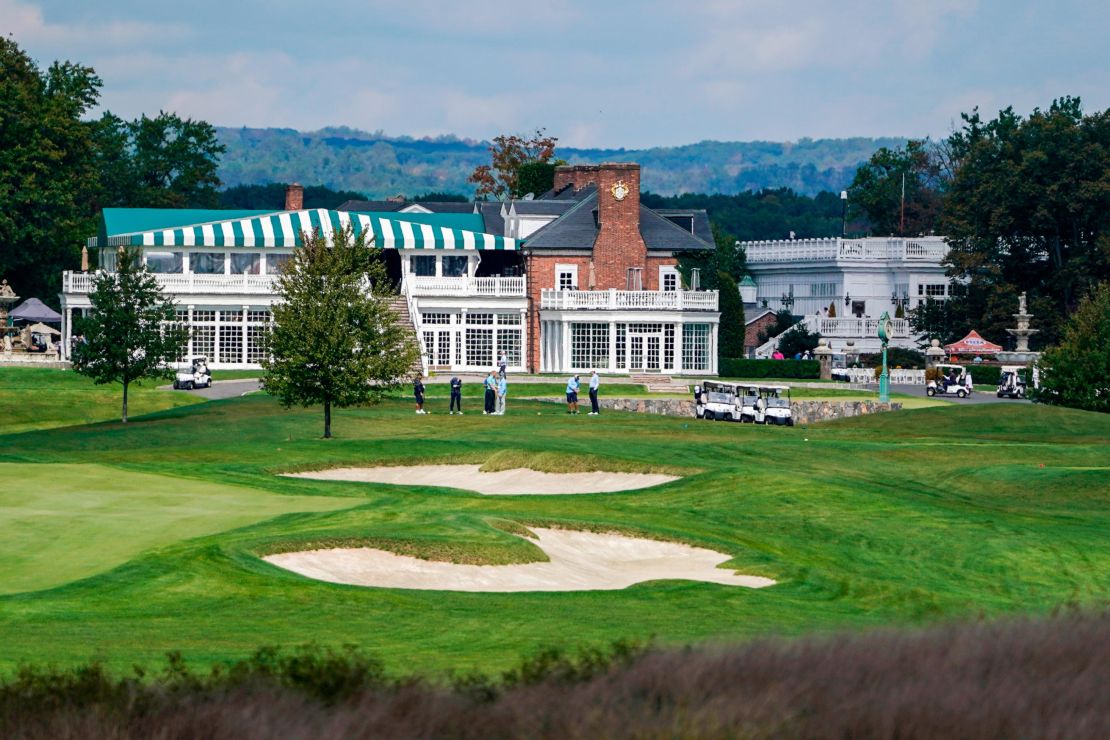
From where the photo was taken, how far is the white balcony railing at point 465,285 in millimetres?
83750

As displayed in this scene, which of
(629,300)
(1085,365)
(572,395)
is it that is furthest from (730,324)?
(572,395)

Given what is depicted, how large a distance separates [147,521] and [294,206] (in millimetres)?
77886

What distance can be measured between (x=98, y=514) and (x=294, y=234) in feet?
201

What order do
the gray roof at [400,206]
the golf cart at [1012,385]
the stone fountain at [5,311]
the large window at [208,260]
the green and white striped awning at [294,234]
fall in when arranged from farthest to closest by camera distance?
the gray roof at [400,206] < the large window at [208,260] < the green and white striped awning at [294,234] < the stone fountain at [5,311] < the golf cart at [1012,385]

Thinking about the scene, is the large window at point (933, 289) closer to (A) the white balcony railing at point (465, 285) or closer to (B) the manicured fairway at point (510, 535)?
(A) the white balcony railing at point (465, 285)

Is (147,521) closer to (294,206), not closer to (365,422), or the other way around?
(365,422)

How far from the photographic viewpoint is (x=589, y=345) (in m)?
84.4

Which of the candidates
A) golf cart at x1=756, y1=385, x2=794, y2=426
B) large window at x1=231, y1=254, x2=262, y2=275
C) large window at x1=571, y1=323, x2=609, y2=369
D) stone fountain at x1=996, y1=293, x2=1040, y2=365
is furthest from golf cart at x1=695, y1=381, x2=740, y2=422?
large window at x1=231, y1=254, x2=262, y2=275

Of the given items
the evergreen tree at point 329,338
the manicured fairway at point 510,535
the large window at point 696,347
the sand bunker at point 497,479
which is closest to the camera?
the manicured fairway at point 510,535

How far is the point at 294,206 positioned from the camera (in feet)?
335

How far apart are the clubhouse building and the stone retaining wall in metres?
14.8

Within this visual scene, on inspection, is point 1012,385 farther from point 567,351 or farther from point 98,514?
point 98,514

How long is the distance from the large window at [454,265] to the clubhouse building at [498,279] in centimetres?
8

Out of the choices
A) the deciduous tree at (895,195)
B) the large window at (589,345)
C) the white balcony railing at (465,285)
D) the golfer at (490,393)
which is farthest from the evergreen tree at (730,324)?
the deciduous tree at (895,195)
